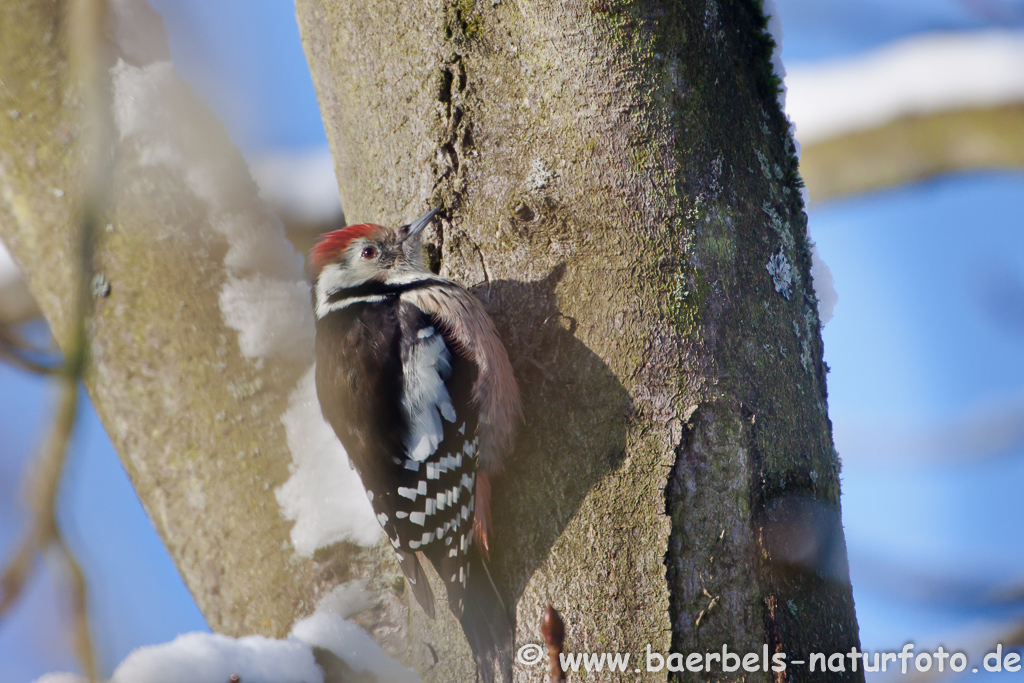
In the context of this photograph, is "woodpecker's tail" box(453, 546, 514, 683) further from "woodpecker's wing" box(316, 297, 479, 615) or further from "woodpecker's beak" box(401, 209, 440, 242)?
"woodpecker's beak" box(401, 209, 440, 242)

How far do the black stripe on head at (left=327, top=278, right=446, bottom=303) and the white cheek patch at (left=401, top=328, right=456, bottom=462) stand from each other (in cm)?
23

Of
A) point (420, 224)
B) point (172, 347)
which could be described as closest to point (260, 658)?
point (172, 347)

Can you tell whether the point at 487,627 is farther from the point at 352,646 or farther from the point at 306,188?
the point at 306,188

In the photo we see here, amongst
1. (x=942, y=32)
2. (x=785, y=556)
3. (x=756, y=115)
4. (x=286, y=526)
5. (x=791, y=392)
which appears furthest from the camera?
(x=942, y=32)

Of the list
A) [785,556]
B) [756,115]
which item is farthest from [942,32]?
[785,556]

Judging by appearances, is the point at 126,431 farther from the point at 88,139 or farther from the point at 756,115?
the point at 756,115

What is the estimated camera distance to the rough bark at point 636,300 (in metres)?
1.61

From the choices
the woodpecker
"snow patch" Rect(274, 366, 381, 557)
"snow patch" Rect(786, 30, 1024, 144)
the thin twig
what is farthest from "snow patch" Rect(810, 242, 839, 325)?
"snow patch" Rect(786, 30, 1024, 144)

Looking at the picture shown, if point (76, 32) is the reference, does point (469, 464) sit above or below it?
below

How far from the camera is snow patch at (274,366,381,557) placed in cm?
215

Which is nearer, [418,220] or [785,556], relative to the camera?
[785,556]

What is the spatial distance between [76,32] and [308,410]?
52.6 inches

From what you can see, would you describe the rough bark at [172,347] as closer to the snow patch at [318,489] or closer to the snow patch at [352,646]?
the snow patch at [318,489]

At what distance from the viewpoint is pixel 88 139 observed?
227 cm
